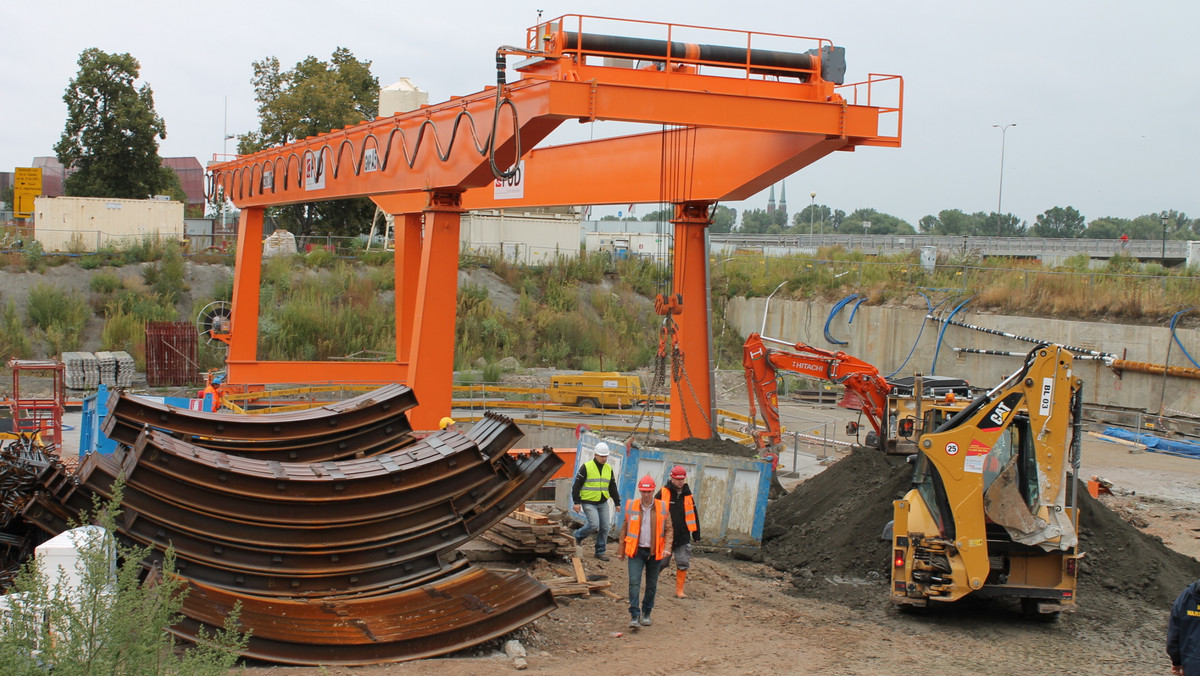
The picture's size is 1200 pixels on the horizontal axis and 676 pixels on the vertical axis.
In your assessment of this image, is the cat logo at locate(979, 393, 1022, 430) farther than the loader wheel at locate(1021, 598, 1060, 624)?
No

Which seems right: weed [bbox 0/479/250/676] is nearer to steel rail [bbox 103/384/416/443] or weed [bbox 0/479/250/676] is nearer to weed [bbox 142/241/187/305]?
steel rail [bbox 103/384/416/443]

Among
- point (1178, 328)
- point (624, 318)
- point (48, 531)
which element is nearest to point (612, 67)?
point (48, 531)

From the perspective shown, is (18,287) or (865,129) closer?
(865,129)

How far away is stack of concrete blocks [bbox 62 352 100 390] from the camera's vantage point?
29.7 metres

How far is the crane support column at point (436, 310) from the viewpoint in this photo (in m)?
14.8

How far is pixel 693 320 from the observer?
56.5 ft

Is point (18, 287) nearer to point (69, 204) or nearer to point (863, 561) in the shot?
point (69, 204)

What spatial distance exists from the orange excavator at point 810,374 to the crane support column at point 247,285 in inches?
456

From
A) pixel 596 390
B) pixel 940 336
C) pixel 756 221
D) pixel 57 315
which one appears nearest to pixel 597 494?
pixel 596 390

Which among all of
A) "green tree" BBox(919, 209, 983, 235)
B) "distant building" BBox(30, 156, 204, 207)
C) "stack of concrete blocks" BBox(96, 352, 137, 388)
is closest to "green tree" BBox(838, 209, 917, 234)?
"green tree" BBox(919, 209, 983, 235)

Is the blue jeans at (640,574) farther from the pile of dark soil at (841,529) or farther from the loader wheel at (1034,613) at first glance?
the loader wheel at (1034,613)

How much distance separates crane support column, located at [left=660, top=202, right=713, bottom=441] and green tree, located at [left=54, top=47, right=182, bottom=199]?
3830 cm

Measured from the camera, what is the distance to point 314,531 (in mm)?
8703

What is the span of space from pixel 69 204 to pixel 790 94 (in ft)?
115
